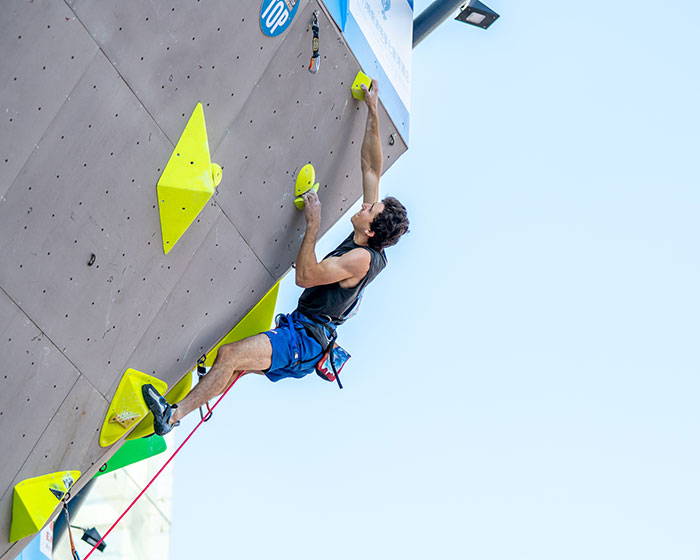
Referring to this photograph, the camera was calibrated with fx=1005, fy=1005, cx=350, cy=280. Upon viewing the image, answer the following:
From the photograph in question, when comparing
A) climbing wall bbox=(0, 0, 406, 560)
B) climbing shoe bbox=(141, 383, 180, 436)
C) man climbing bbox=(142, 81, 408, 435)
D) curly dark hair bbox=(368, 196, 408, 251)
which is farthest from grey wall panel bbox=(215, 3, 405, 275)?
climbing shoe bbox=(141, 383, 180, 436)

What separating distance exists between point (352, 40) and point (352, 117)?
1.42 ft

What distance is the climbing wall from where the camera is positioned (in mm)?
3453

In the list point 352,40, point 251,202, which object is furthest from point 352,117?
point 251,202

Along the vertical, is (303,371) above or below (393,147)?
below

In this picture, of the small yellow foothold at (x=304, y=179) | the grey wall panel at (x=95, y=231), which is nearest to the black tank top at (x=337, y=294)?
the small yellow foothold at (x=304, y=179)

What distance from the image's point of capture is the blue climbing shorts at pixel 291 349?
5020 mm

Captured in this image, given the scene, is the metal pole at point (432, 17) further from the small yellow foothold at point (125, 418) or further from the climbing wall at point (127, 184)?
the small yellow foothold at point (125, 418)

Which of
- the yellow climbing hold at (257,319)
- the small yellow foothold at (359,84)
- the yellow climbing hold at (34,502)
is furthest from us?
the yellow climbing hold at (257,319)

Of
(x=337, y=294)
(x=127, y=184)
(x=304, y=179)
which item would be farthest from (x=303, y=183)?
(x=127, y=184)

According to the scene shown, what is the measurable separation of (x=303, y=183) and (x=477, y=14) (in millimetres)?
2360

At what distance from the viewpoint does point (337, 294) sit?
16.7 feet

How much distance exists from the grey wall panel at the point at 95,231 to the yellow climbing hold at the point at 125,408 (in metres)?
0.13

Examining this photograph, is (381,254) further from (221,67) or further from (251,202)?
(221,67)

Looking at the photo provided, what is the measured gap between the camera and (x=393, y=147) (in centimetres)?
545
